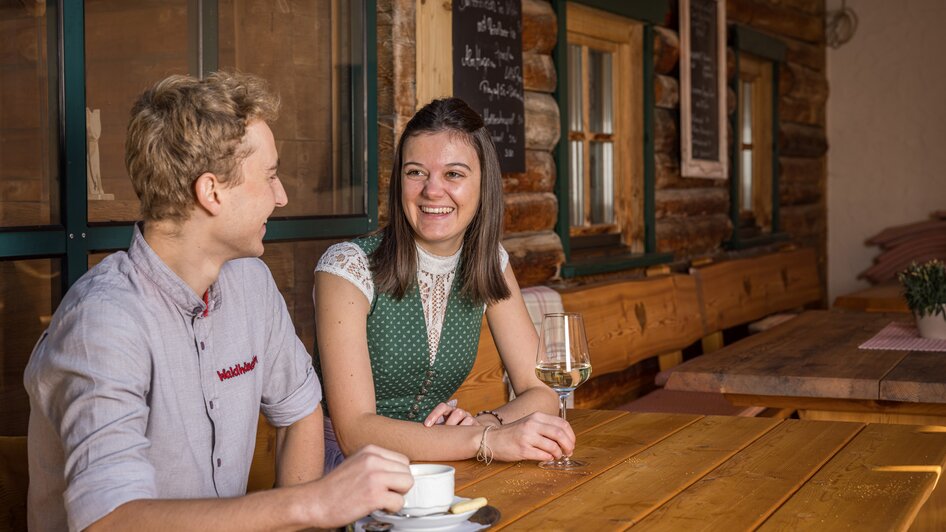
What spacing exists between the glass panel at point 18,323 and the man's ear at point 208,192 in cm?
100

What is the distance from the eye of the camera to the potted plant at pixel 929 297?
13.5ft

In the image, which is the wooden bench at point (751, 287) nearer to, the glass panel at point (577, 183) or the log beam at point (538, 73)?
the glass panel at point (577, 183)

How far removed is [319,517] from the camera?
159 centimetres

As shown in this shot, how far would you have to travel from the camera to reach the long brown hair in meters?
2.78

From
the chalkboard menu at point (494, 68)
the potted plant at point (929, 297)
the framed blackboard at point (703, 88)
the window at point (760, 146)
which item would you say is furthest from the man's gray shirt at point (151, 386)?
the window at point (760, 146)

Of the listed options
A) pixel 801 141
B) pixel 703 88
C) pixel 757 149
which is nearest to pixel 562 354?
pixel 703 88

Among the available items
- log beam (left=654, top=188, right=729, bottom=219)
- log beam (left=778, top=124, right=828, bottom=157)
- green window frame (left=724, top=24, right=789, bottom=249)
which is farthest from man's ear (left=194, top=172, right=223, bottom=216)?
log beam (left=778, top=124, right=828, bottom=157)

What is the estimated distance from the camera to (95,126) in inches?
111

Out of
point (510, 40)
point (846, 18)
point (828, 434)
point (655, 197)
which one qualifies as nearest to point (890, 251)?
point (846, 18)

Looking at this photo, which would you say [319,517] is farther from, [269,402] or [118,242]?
[118,242]

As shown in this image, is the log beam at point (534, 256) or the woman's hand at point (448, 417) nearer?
the woman's hand at point (448, 417)

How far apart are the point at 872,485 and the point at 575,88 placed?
11.6 feet

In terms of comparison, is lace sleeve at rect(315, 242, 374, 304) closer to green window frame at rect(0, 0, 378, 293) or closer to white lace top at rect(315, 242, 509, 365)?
white lace top at rect(315, 242, 509, 365)

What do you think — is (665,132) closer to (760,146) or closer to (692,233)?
(692,233)
